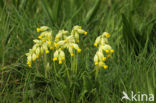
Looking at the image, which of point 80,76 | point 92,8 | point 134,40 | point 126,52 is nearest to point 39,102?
point 80,76

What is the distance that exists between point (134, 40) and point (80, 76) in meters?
0.95

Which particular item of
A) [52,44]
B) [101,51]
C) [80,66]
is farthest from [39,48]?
[101,51]

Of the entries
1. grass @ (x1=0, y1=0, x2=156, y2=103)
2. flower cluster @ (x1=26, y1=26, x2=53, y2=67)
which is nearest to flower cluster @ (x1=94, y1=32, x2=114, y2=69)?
grass @ (x1=0, y1=0, x2=156, y2=103)

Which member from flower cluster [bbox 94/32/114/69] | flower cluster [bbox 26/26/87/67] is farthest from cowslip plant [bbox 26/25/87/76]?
flower cluster [bbox 94/32/114/69]

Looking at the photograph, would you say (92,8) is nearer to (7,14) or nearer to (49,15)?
(49,15)

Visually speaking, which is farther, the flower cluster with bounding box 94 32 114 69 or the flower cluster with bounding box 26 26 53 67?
the flower cluster with bounding box 26 26 53 67

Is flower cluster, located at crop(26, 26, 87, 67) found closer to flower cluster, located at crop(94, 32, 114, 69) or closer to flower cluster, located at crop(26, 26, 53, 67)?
flower cluster, located at crop(26, 26, 53, 67)

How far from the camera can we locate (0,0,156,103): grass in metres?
2.16

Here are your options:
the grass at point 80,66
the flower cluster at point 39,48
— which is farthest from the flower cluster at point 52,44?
the grass at point 80,66

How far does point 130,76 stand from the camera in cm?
230

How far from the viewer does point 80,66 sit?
2389 millimetres

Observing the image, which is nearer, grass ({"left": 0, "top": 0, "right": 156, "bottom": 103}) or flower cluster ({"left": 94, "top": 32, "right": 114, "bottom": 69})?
flower cluster ({"left": 94, "top": 32, "right": 114, "bottom": 69})

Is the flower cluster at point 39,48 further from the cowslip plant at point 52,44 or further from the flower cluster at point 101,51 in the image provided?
the flower cluster at point 101,51

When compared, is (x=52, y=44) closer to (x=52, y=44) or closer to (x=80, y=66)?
(x=52, y=44)
